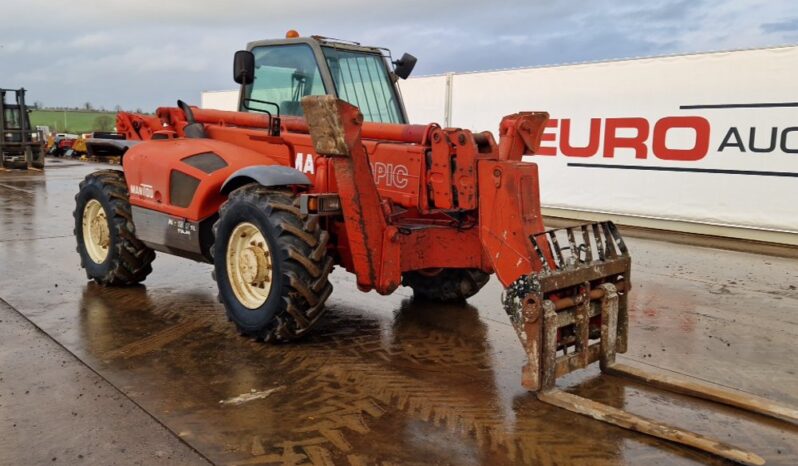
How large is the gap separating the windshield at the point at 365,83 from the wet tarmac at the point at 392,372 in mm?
1787

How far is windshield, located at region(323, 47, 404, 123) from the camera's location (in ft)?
20.0

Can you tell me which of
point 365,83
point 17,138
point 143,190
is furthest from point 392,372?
point 17,138

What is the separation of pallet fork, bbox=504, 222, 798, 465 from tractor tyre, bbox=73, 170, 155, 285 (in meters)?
4.18

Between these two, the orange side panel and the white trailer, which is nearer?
the orange side panel

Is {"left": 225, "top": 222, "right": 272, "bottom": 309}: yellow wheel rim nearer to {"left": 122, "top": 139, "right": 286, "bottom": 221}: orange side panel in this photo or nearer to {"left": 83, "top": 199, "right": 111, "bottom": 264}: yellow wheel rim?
{"left": 122, "top": 139, "right": 286, "bottom": 221}: orange side panel

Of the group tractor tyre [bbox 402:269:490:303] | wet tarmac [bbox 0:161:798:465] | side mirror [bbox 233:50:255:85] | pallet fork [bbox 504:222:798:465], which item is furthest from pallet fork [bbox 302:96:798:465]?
tractor tyre [bbox 402:269:490:303]

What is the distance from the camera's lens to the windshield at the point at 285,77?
609cm

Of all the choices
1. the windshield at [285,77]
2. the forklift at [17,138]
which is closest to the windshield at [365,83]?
the windshield at [285,77]

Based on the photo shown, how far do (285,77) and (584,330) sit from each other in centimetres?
349

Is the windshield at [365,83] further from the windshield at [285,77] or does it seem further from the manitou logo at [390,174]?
the manitou logo at [390,174]

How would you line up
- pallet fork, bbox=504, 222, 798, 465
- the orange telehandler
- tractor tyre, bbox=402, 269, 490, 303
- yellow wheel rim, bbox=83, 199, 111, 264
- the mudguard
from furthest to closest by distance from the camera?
yellow wheel rim, bbox=83, 199, 111, 264
tractor tyre, bbox=402, 269, 490, 303
the mudguard
the orange telehandler
pallet fork, bbox=504, 222, 798, 465

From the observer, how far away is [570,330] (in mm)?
4465

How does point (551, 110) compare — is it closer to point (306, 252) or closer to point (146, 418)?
point (306, 252)

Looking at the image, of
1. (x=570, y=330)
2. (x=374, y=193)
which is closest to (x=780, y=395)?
(x=570, y=330)
